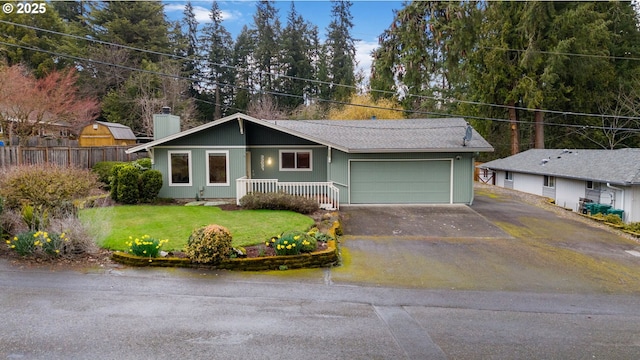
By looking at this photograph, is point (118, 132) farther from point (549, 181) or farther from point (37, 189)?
point (549, 181)

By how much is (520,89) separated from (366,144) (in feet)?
64.5

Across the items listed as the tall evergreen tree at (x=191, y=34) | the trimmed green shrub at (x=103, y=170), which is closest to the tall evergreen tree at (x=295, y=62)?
the tall evergreen tree at (x=191, y=34)

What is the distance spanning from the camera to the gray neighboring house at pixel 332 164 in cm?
1485

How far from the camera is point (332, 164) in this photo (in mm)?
15625

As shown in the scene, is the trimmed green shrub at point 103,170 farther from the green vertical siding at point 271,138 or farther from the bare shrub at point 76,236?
the bare shrub at point 76,236

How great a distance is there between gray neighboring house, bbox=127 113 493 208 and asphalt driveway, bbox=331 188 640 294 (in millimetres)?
961

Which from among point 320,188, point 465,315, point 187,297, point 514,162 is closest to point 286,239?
point 187,297

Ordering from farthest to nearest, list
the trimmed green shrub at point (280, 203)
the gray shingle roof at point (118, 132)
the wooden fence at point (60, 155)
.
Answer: the gray shingle roof at point (118, 132) < the wooden fence at point (60, 155) < the trimmed green shrub at point (280, 203)

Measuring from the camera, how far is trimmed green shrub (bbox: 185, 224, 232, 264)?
7.46m

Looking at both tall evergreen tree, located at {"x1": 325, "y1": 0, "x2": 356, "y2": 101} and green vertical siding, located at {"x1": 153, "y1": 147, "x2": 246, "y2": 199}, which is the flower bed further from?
tall evergreen tree, located at {"x1": 325, "y1": 0, "x2": 356, "y2": 101}

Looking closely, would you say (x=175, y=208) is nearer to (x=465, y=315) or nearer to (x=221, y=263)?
(x=221, y=263)

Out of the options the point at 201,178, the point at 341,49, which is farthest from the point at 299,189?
the point at 341,49

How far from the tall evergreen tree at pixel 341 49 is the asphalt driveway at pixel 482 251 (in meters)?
27.4

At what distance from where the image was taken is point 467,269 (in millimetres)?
8016
